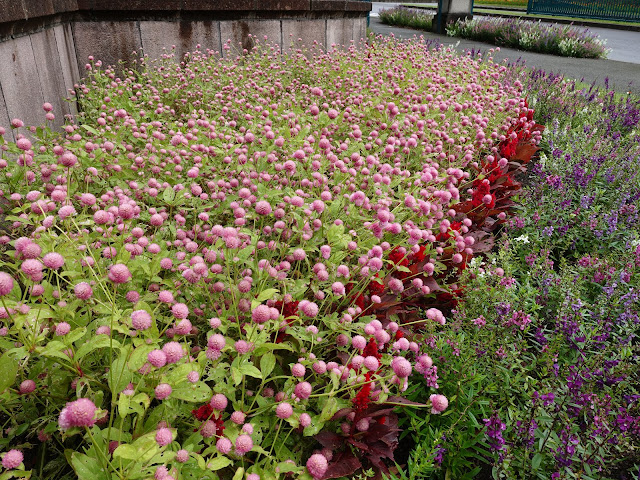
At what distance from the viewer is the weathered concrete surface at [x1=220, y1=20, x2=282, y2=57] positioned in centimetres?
600

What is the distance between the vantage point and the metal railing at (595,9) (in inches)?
1005

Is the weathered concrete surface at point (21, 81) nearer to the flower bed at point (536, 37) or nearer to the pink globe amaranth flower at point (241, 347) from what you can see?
the pink globe amaranth flower at point (241, 347)

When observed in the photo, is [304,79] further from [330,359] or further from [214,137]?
[330,359]

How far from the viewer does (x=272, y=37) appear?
653cm

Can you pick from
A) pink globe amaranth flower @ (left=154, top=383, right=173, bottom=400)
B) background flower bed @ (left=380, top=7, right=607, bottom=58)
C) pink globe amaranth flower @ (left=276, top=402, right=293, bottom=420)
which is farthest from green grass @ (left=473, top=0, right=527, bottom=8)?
pink globe amaranth flower @ (left=154, top=383, right=173, bottom=400)

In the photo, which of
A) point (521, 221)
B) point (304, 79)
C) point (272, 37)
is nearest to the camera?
point (521, 221)

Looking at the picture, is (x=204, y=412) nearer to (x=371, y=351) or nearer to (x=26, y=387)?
(x=26, y=387)

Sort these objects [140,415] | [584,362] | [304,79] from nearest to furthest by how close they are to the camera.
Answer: [140,415]
[584,362]
[304,79]

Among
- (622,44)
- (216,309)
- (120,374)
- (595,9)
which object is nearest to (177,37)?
(216,309)

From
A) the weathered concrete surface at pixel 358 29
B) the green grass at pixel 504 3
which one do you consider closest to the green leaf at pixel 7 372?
the weathered concrete surface at pixel 358 29

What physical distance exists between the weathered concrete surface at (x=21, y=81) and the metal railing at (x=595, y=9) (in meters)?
29.7

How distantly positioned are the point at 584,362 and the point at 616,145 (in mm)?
3781

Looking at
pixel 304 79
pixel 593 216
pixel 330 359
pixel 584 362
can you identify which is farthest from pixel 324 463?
pixel 304 79

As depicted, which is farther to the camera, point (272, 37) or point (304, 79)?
point (272, 37)
